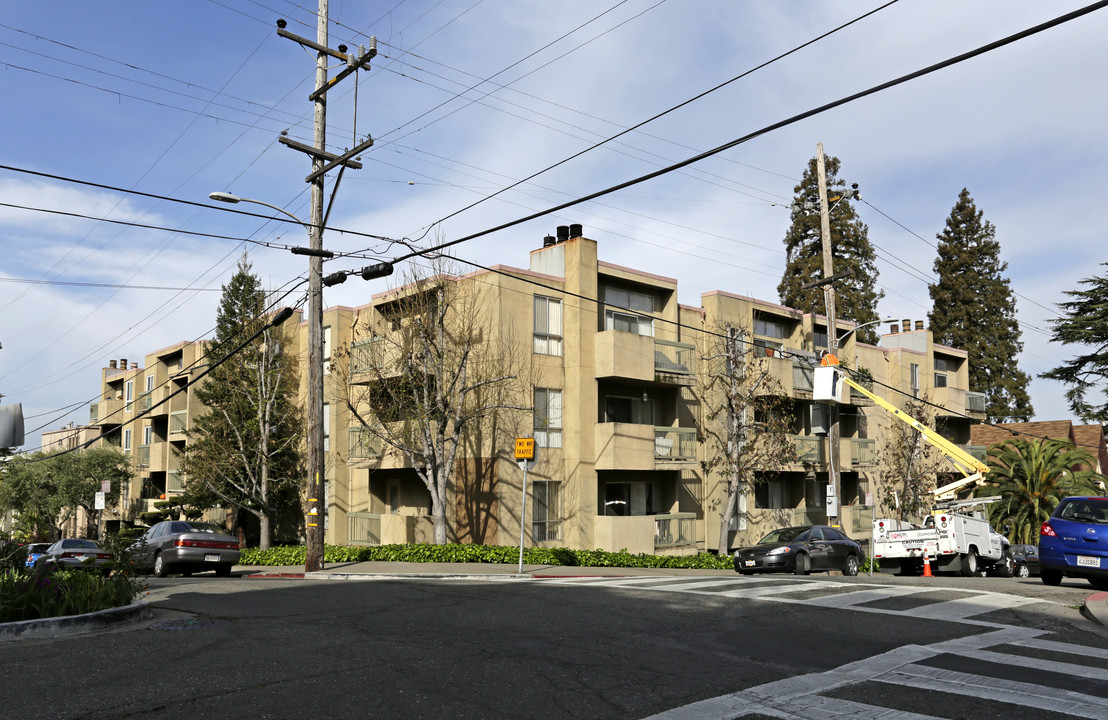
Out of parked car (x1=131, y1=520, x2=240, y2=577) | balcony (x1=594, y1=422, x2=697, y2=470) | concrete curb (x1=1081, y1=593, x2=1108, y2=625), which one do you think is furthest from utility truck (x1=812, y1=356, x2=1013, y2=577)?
parked car (x1=131, y1=520, x2=240, y2=577)

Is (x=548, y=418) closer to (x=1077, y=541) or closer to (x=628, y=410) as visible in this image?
(x=628, y=410)

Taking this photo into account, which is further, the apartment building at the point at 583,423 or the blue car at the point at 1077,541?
the apartment building at the point at 583,423

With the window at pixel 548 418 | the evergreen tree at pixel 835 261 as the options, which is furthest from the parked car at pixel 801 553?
the evergreen tree at pixel 835 261

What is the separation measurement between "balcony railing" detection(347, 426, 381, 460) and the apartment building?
4.2 inches

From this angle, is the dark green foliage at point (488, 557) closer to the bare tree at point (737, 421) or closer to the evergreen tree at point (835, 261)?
the bare tree at point (737, 421)

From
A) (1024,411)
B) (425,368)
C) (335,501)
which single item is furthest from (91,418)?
(1024,411)

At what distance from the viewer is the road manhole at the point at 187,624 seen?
10711 millimetres

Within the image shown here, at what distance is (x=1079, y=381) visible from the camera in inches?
Answer: 1453

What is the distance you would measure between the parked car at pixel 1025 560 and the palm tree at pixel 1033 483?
4.42 metres

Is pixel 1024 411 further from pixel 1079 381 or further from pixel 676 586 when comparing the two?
pixel 676 586

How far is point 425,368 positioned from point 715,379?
1194 cm

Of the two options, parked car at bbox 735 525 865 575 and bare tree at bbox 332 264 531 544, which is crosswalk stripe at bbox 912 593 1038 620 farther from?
bare tree at bbox 332 264 531 544

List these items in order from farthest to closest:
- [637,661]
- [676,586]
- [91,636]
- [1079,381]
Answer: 1. [1079,381]
2. [676,586]
3. [91,636]
4. [637,661]

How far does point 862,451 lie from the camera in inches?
1583
